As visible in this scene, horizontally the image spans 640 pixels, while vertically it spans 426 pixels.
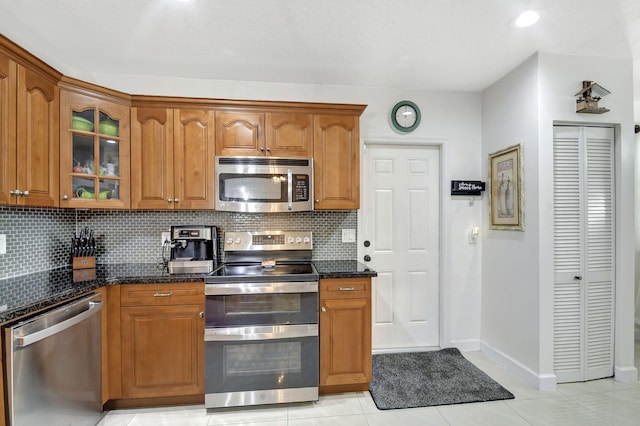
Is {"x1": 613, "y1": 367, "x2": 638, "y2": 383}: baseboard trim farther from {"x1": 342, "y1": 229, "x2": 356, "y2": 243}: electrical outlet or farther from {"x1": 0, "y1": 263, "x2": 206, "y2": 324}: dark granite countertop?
{"x1": 0, "y1": 263, "x2": 206, "y2": 324}: dark granite countertop

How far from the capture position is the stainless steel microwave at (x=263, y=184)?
7.48ft

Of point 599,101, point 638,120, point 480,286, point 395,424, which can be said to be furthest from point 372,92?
point 638,120

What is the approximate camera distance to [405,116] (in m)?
2.81

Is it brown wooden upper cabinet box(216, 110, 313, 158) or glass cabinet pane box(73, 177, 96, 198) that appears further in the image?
brown wooden upper cabinet box(216, 110, 313, 158)

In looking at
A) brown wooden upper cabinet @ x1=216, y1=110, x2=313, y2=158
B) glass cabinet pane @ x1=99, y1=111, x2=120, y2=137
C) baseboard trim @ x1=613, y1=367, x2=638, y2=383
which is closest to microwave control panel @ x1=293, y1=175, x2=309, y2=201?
brown wooden upper cabinet @ x1=216, y1=110, x2=313, y2=158

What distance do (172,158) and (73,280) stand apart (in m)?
1.07

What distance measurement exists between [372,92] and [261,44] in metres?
1.17

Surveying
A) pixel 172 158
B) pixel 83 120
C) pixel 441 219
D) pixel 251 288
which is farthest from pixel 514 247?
pixel 83 120

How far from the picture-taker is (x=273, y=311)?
2039 mm

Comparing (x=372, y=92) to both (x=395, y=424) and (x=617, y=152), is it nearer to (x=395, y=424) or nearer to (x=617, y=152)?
(x=617, y=152)

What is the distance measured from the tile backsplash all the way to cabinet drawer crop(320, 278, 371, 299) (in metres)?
0.59

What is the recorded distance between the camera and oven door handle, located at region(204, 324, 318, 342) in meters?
1.97

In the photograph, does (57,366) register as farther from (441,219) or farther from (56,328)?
(441,219)

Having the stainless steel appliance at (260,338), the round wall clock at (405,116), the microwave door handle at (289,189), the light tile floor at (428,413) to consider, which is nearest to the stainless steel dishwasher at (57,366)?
the light tile floor at (428,413)
